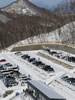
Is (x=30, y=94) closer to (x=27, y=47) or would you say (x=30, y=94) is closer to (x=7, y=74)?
(x=7, y=74)

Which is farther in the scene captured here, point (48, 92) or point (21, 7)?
point (21, 7)

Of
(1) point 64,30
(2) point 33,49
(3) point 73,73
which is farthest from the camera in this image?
(1) point 64,30

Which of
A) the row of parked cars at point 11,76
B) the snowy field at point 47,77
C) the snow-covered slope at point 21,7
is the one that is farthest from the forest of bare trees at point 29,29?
the snow-covered slope at point 21,7

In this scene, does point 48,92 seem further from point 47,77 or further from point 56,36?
point 56,36

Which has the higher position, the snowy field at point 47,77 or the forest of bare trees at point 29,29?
the forest of bare trees at point 29,29

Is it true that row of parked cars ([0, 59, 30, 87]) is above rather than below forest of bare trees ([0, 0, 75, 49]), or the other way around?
below

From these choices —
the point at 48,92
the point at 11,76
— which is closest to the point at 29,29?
the point at 11,76

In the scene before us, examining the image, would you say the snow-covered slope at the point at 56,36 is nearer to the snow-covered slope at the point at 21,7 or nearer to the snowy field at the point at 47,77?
the snowy field at the point at 47,77

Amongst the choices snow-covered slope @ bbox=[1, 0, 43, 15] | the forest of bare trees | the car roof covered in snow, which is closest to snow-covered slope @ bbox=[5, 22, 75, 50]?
the forest of bare trees

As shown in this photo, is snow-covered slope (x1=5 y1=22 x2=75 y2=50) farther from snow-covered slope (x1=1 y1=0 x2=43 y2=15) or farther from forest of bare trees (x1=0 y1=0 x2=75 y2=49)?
snow-covered slope (x1=1 y1=0 x2=43 y2=15)

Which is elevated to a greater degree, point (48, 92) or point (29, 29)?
point (29, 29)

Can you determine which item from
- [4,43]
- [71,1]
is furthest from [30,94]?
[71,1]
